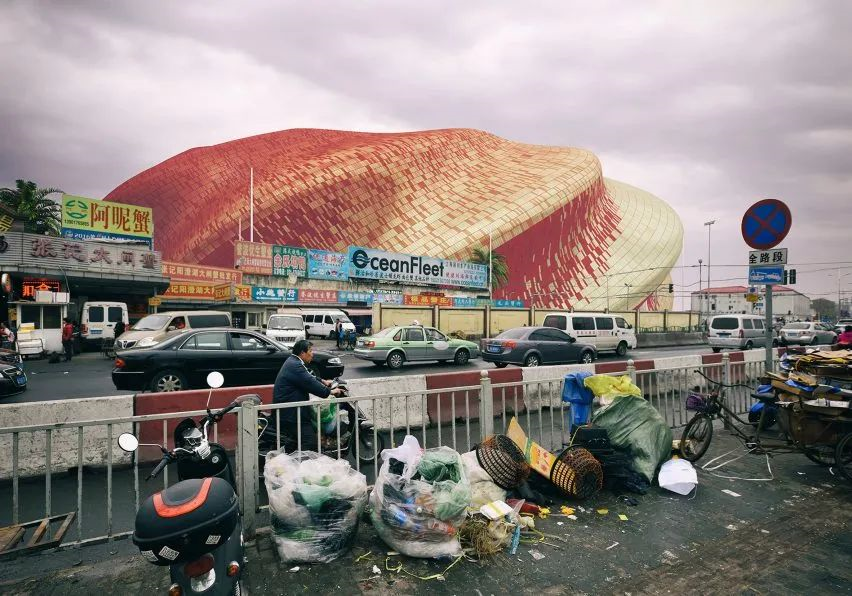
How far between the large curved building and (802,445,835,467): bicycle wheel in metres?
37.6

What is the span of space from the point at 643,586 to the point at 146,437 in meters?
5.37

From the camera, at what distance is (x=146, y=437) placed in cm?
532

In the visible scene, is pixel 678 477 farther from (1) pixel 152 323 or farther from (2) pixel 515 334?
(1) pixel 152 323

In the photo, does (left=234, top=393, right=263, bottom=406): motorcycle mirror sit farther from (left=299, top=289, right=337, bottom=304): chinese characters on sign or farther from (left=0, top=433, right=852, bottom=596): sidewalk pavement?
(left=299, top=289, right=337, bottom=304): chinese characters on sign

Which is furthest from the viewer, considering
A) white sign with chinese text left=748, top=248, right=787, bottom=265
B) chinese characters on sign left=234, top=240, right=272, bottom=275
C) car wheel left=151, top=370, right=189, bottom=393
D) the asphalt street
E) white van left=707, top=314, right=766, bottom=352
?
chinese characters on sign left=234, top=240, right=272, bottom=275

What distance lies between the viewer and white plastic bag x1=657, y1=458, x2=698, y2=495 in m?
4.52

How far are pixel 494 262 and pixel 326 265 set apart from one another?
16503 millimetres

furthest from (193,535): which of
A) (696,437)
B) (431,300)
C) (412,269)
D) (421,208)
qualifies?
(421,208)

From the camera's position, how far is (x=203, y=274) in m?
30.0

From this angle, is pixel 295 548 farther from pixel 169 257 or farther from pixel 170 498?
pixel 169 257

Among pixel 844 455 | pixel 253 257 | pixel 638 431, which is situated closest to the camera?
pixel 638 431

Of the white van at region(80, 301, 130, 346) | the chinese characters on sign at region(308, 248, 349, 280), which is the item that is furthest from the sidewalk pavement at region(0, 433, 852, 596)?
the chinese characters on sign at region(308, 248, 349, 280)

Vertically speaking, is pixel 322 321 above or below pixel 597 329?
above

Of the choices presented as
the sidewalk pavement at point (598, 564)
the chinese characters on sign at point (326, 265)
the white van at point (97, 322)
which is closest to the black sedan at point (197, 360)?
the sidewalk pavement at point (598, 564)
